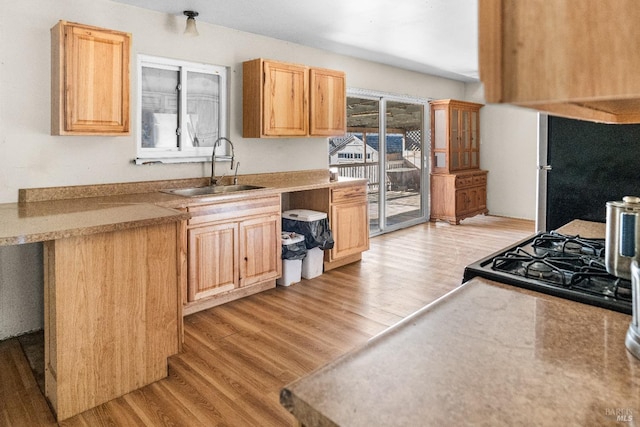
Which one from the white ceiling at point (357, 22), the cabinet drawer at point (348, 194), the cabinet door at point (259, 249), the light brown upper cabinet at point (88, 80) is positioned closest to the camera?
the light brown upper cabinet at point (88, 80)

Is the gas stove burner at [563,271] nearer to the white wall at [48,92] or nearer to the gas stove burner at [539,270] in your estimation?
the gas stove burner at [539,270]

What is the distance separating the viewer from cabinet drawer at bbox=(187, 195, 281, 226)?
315 centimetres

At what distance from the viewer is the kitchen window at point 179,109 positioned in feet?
11.7

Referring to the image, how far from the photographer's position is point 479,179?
720 centimetres

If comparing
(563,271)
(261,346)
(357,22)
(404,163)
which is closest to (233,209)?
(261,346)

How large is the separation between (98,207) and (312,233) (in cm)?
189

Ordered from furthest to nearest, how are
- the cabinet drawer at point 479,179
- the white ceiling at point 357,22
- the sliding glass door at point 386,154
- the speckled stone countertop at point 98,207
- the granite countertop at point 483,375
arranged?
the cabinet drawer at point 479,179 < the sliding glass door at point 386,154 < the white ceiling at point 357,22 < the speckled stone countertop at point 98,207 < the granite countertop at point 483,375

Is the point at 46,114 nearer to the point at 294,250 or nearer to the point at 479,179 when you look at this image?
the point at 294,250

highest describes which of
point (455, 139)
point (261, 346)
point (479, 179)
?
point (455, 139)

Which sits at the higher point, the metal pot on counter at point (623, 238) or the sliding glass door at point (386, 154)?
the sliding glass door at point (386, 154)

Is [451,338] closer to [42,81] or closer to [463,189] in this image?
[42,81]

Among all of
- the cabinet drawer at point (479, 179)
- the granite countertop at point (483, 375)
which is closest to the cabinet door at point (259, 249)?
the granite countertop at point (483, 375)

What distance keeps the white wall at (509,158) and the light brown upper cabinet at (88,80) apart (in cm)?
556

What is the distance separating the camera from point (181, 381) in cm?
233
